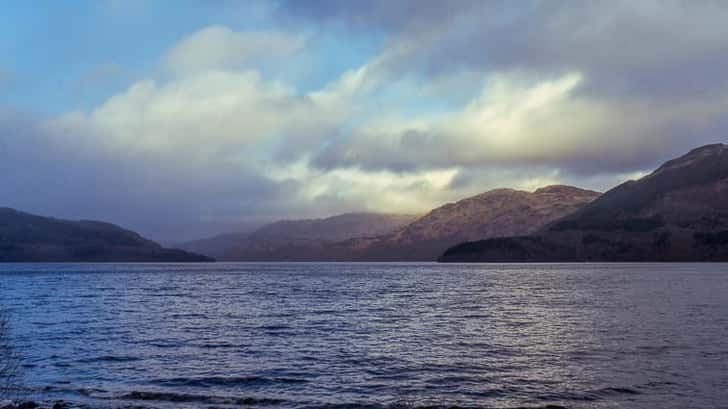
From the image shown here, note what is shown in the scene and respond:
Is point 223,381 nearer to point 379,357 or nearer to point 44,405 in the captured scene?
point 44,405

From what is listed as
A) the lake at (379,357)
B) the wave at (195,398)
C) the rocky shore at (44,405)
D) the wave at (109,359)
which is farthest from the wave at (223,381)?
the wave at (109,359)

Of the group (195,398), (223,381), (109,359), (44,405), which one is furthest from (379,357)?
(44,405)

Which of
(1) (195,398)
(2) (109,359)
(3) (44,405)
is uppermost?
(2) (109,359)

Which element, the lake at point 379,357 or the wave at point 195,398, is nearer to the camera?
the wave at point 195,398

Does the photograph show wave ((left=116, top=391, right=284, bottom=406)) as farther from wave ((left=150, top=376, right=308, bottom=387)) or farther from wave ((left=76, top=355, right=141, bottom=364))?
wave ((left=76, top=355, right=141, bottom=364))

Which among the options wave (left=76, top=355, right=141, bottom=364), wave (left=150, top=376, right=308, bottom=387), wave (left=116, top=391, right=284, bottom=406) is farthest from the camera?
wave (left=76, top=355, right=141, bottom=364)

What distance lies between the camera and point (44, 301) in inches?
4476

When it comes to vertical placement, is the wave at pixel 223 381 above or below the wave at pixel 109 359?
below

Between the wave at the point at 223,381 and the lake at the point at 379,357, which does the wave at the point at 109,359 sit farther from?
the wave at the point at 223,381

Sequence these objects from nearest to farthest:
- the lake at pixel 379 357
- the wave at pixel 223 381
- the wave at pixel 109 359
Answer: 1. the lake at pixel 379 357
2. the wave at pixel 223 381
3. the wave at pixel 109 359

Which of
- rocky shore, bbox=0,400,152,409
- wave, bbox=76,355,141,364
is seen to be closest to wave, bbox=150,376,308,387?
rocky shore, bbox=0,400,152,409

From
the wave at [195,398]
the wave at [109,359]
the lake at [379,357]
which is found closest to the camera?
the wave at [195,398]

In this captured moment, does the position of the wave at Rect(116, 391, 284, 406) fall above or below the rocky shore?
below

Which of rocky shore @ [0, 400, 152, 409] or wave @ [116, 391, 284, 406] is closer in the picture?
rocky shore @ [0, 400, 152, 409]
